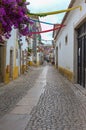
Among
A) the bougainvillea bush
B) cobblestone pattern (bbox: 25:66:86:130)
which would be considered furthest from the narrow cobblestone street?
the bougainvillea bush

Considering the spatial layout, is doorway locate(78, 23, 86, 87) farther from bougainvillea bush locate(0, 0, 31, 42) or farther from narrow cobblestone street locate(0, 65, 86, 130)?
bougainvillea bush locate(0, 0, 31, 42)

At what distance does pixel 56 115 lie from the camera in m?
9.44

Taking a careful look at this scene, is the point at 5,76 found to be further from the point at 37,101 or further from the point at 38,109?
the point at 38,109

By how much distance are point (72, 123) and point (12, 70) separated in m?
14.9

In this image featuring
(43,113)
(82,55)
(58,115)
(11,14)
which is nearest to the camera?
(11,14)

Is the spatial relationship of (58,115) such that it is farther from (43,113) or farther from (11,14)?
(11,14)

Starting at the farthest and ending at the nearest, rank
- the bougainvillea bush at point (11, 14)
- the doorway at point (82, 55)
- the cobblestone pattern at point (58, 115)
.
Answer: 1. the doorway at point (82, 55)
2. the cobblestone pattern at point (58, 115)
3. the bougainvillea bush at point (11, 14)

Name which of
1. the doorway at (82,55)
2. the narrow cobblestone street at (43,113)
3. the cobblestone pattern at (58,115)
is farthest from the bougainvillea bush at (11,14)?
the doorway at (82,55)

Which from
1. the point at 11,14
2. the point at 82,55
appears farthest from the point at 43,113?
the point at 82,55

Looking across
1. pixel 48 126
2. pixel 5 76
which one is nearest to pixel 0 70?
pixel 5 76

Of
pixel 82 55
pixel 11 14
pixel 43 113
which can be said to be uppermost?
pixel 11 14

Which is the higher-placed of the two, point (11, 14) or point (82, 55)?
point (11, 14)

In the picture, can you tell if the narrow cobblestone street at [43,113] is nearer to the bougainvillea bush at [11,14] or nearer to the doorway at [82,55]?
the bougainvillea bush at [11,14]

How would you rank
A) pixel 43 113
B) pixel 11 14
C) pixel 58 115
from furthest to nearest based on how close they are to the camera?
pixel 43 113
pixel 58 115
pixel 11 14
